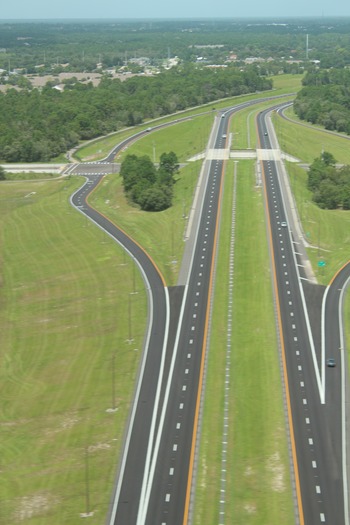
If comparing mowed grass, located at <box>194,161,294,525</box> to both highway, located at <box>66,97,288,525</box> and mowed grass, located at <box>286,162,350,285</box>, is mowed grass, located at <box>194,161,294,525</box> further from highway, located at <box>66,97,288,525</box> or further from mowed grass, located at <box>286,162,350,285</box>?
mowed grass, located at <box>286,162,350,285</box>

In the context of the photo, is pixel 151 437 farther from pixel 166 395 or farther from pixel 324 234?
pixel 324 234

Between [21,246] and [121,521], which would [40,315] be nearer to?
[21,246]

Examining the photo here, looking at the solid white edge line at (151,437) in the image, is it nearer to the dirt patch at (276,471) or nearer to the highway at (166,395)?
the highway at (166,395)

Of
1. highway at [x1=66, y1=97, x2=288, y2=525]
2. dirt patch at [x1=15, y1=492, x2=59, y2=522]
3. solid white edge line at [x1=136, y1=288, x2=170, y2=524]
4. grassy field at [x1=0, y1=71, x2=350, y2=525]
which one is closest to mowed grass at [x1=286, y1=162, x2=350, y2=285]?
grassy field at [x1=0, y1=71, x2=350, y2=525]

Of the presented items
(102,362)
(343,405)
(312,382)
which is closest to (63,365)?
(102,362)

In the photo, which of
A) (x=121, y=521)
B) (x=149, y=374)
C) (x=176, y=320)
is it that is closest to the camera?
(x=121, y=521)

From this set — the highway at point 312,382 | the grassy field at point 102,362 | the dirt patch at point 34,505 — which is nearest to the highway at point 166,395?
the grassy field at point 102,362

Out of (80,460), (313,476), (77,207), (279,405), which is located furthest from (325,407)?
(77,207)
